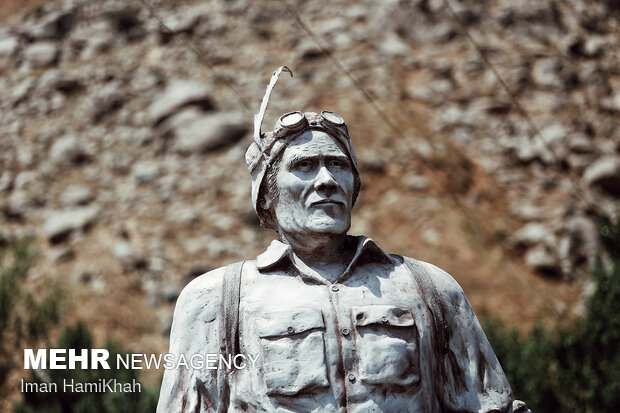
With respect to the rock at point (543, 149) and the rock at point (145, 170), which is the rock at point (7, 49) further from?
the rock at point (543, 149)

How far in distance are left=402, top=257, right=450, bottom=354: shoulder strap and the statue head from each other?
1.45 feet

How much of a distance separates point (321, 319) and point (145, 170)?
20.2 meters

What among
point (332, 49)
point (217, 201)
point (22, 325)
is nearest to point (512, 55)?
point (332, 49)

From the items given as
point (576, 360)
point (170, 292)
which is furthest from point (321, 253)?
point (170, 292)

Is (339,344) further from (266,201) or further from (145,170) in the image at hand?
(145,170)

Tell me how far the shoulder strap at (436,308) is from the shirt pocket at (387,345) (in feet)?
0.51

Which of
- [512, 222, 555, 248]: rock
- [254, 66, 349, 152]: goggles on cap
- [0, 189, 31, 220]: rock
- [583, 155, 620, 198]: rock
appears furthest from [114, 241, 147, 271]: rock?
[254, 66, 349, 152]: goggles on cap

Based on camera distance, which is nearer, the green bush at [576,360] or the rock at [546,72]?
the green bush at [576,360]

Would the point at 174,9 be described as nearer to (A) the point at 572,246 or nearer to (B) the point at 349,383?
(A) the point at 572,246

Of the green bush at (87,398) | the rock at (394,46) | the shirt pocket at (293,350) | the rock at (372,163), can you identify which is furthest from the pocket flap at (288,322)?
the rock at (394,46)

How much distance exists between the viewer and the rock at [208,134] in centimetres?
2464

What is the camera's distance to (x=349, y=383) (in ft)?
15.8

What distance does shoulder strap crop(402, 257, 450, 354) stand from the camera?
5.12m

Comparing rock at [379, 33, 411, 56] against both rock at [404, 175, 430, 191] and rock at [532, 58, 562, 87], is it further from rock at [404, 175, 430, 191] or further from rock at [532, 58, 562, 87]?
rock at [404, 175, 430, 191]
